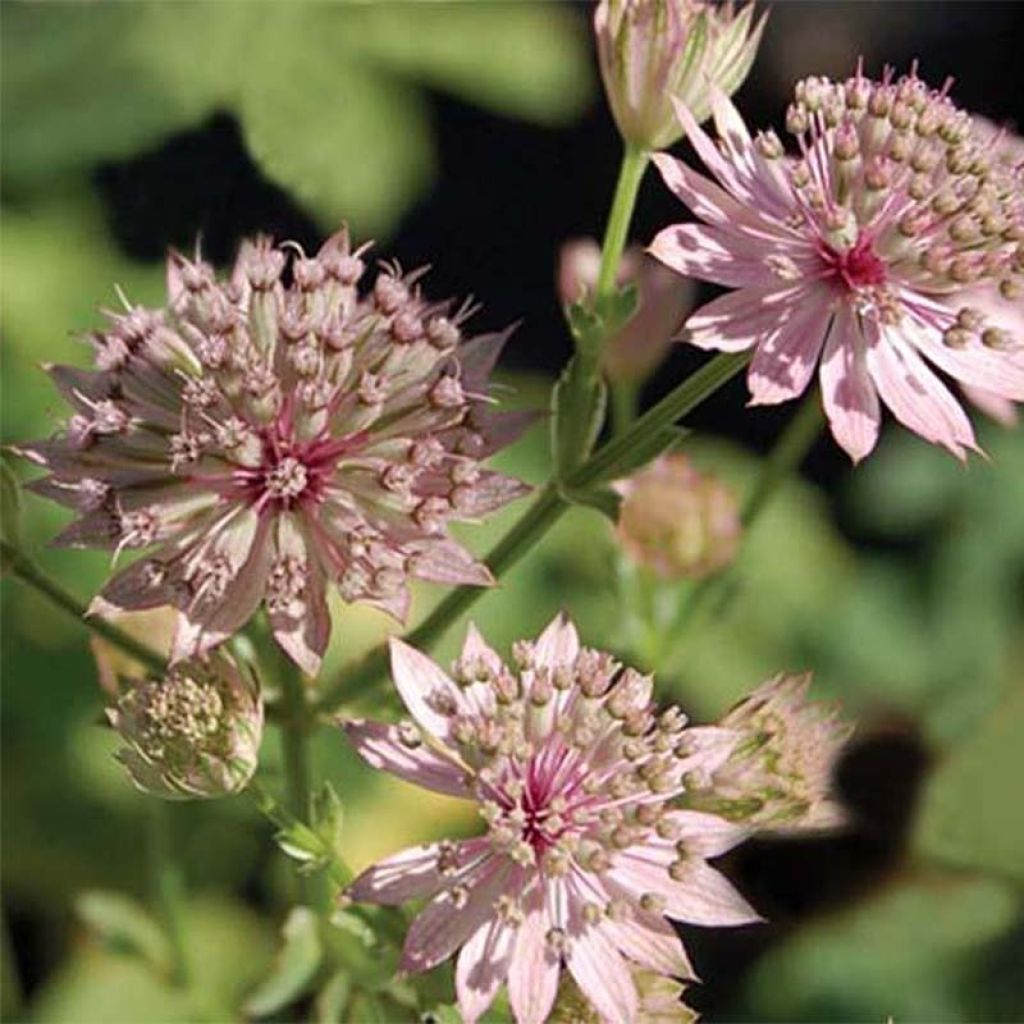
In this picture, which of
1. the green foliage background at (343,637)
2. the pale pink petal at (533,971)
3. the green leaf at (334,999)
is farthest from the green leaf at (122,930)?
the pale pink petal at (533,971)

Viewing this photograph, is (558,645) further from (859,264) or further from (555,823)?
(859,264)

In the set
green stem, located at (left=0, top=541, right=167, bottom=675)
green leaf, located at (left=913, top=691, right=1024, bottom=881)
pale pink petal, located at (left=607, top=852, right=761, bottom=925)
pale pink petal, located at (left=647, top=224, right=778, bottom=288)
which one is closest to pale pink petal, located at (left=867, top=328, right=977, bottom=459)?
pale pink petal, located at (left=647, top=224, right=778, bottom=288)

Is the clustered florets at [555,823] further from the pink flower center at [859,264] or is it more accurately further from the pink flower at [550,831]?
the pink flower center at [859,264]

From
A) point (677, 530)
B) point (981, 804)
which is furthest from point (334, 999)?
point (981, 804)

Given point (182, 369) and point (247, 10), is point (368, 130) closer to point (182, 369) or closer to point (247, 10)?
point (247, 10)

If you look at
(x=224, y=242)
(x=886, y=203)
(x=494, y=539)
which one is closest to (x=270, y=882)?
(x=494, y=539)

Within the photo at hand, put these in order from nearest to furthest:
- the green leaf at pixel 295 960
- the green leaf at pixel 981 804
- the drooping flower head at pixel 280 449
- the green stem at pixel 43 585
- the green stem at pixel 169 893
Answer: the drooping flower head at pixel 280 449
the green stem at pixel 43 585
the green leaf at pixel 295 960
the green stem at pixel 169 893
the green leaf at pixel 981 804
